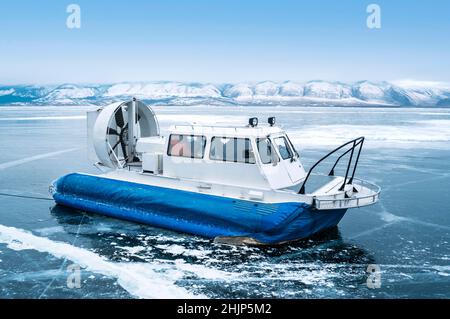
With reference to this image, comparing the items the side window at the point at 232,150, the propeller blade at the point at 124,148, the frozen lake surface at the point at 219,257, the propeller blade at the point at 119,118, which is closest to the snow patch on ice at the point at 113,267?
the frozen lake surface at the point at 219,257

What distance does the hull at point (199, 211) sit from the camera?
802 centimetres

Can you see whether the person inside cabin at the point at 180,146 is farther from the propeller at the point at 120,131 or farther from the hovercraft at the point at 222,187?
the propeller at the point at 120,131

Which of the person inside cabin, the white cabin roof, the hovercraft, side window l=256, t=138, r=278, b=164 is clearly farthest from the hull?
the white cabin roof

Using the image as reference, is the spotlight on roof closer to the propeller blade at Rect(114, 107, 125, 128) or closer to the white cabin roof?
the white cabin roof

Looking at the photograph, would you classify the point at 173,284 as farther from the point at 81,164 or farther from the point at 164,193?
the point at 81,164

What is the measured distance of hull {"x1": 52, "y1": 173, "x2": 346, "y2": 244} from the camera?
26.3ft

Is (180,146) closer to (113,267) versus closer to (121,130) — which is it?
(121,130)

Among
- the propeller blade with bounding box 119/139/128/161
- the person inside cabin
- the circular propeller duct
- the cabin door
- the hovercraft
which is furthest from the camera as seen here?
the propeller blade with bounding box 119/139/128/161

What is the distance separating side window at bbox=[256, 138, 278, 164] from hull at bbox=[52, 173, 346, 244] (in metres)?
0.98

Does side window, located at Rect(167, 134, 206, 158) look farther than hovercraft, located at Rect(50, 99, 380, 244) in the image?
Yes

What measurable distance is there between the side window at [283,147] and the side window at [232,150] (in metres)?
0.64

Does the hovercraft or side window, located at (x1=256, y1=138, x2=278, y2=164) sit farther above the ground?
side window, located at (x1=256, y1=138, x2=278, y2=164)

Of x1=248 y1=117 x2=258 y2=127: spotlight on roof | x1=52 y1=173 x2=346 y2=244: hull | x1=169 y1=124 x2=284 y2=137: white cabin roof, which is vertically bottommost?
x1=52 y1=173 x2=346 y2=244: hull
